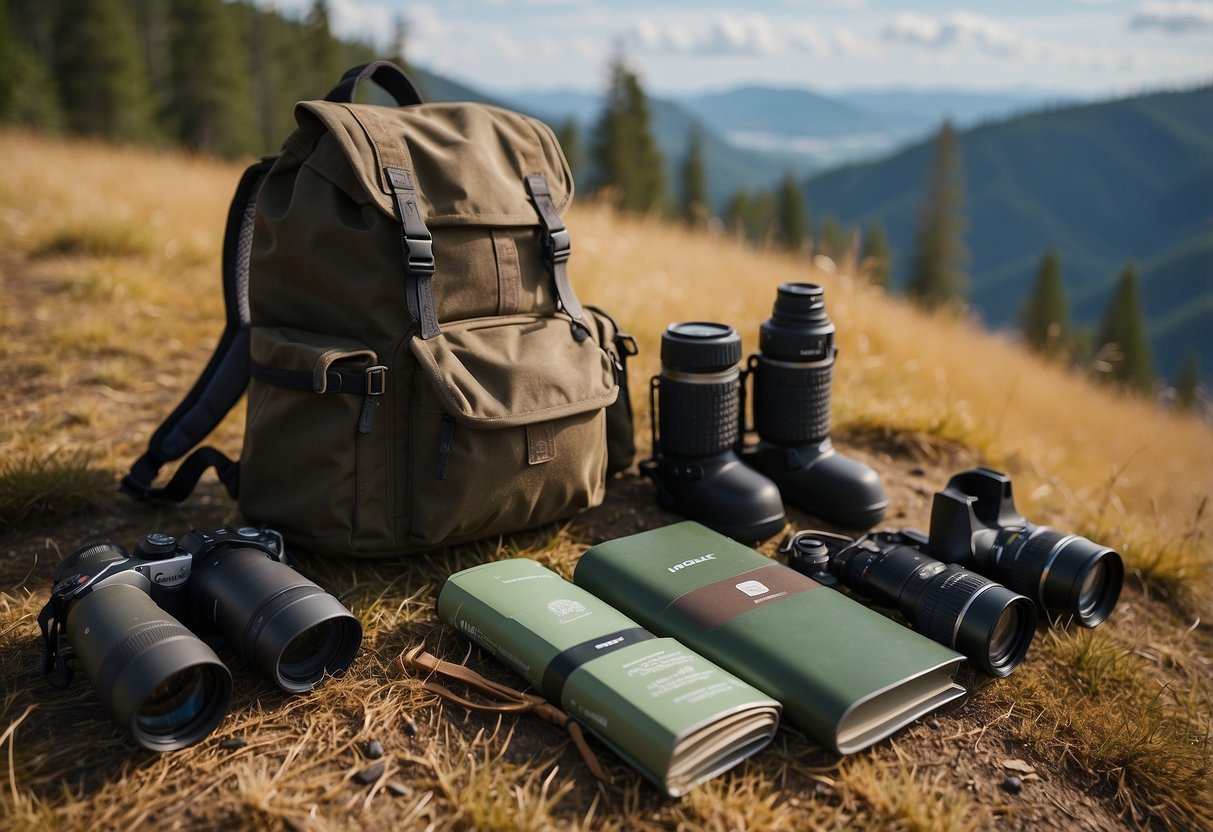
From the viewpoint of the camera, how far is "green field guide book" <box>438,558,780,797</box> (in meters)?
2.09

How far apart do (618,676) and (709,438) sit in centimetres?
138

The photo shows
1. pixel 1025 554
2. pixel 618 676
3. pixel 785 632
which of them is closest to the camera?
pixel 618 676

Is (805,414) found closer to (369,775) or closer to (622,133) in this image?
(369,775)

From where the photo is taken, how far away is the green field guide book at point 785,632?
2277 mm

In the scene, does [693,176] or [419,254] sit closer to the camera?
[419,254]

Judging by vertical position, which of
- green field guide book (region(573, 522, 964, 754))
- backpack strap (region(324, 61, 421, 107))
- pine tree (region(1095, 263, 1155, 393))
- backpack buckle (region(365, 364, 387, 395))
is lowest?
pine tree (region(1095, 263, 1155, 393))

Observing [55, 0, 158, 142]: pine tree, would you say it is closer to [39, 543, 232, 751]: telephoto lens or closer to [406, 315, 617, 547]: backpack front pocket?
[406, 315, 617, 547]: backpack front pocket

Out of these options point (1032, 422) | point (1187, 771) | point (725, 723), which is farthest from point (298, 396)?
point (1032, 422)

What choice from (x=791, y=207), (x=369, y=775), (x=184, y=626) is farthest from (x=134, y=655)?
(x=791, y=207)

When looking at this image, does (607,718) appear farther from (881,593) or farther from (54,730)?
(54,730)

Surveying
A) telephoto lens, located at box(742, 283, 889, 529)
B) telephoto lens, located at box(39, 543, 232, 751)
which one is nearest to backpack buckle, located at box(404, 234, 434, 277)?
telephoto lens, located at box(39, 543, 232, 751)

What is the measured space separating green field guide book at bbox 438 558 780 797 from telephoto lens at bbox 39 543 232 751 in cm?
74

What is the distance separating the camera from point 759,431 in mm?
3746

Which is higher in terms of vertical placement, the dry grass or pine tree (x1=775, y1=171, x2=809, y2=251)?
the dry grass
